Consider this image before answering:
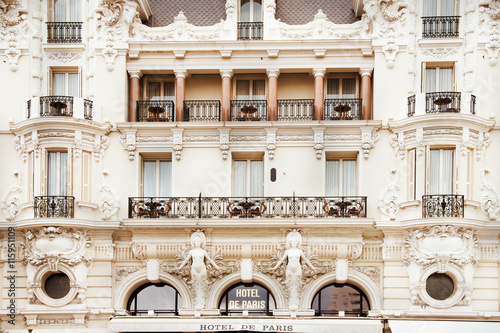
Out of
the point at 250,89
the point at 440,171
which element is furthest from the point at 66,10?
the point at 440,171

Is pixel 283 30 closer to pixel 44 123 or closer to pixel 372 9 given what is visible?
pixel 372 9

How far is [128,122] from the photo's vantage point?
2320 centimetres

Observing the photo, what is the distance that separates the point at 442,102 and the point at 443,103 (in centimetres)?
5

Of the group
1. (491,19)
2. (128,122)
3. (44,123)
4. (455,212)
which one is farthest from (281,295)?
(491,19)

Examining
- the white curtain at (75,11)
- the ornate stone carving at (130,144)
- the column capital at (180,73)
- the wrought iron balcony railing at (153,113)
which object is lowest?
the ornate stone carving at (130,144)

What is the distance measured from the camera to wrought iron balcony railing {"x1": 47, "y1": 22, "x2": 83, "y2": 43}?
2391cm

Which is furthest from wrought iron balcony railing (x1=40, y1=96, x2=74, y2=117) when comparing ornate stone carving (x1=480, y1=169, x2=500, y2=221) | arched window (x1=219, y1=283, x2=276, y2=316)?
ornate stone carving (x1=480, y1=169, x2=500, y2=221)

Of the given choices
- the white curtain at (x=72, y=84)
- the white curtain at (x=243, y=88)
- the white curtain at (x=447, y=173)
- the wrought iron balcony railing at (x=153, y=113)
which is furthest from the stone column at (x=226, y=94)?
the white curtain at (x=447, y=173)

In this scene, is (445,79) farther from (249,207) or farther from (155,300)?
(155,300)

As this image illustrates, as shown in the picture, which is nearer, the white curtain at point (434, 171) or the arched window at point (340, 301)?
the white curtain at point (434, 171)

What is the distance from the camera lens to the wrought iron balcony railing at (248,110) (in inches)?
922

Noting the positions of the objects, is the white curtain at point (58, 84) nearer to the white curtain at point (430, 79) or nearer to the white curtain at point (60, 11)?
the white curtain at point (60, 11)

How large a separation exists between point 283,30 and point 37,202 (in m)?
9.29

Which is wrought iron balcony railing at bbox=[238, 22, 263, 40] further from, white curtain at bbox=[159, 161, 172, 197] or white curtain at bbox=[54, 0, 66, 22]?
white curtain at bbox=[54, 0, 66, 22]
